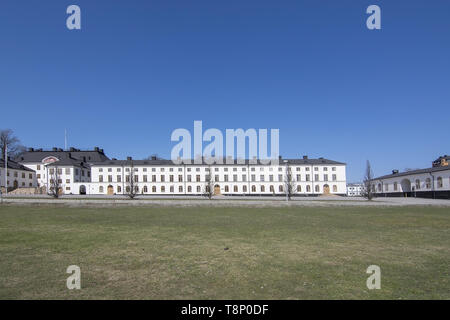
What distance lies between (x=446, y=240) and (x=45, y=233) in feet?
54.1

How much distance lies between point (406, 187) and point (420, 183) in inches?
220

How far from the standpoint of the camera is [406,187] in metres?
62.3

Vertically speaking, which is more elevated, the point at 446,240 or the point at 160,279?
the point at 160,279

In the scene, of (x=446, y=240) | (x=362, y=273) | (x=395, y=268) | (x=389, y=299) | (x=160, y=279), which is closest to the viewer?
(x=389, y=299)

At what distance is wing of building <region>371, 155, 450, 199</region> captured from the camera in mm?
50031

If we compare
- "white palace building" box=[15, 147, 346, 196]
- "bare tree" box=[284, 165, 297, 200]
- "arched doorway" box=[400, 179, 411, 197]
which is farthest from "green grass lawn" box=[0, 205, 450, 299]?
"white palace building" box=[15, 147, 346, 196]

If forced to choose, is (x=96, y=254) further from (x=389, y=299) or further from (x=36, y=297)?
(x=389, y=299)

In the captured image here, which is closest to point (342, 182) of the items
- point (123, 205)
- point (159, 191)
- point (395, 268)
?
point (159, 191)

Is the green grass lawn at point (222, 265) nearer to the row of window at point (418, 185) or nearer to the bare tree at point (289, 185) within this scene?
the bare tree at point (289, 185)

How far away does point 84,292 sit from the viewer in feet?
17.3

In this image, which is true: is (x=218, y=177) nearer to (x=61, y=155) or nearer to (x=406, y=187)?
(x=406, y=187)

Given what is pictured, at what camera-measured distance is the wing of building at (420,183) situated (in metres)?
50.0
